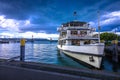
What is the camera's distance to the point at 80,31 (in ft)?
91.2

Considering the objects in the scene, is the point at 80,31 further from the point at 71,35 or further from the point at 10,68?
the point at 10,68

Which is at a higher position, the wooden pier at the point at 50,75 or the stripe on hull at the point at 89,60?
the wooden pier at the point at 50,75

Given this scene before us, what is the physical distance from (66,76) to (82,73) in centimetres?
95

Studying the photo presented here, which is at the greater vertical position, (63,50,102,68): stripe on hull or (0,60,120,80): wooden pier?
(0,60,120,80): wooden pier

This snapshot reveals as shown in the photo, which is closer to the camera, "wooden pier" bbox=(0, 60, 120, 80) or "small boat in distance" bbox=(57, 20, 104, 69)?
"wooden pier" bbox=(0, 60, 120, 80)

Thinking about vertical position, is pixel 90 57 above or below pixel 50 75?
below

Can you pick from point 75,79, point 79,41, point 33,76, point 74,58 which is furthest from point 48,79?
point 79,41

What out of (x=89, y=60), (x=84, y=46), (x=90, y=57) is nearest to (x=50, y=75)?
(x=90, y=57)

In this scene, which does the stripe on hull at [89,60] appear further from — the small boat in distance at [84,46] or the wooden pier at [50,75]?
the wooden pier at [50,75]

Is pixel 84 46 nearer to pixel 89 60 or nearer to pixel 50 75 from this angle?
pixel 89 60

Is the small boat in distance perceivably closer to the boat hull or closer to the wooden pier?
the boat hull

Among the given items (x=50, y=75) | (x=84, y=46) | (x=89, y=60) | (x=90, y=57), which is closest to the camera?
(x=50, y=75)

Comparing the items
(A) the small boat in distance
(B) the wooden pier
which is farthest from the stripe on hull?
(B) the wooden pier

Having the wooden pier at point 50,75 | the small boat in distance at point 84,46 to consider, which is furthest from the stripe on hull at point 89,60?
the wooden pier at point 50,75
